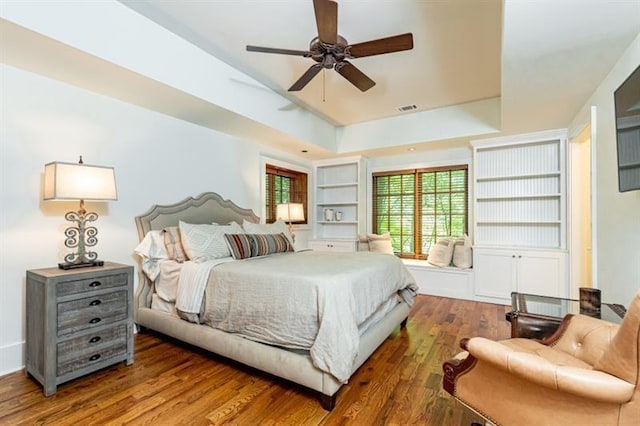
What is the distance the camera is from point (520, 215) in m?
4.29

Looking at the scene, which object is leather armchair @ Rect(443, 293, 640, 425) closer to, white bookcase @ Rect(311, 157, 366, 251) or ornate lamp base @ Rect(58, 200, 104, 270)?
ornate lamp base @ Rect(58, 200, 104, 270)

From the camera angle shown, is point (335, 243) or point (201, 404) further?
point (335, 243)

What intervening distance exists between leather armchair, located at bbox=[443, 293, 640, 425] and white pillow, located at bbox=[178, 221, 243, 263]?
2.15m

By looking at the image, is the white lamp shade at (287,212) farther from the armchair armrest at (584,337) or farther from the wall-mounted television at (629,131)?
the wall-mounted television at (629,131)

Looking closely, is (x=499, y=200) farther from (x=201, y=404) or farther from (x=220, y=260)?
(x=201, y=404)

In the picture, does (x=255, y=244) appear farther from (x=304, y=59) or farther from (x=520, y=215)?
(x=520, y=215)

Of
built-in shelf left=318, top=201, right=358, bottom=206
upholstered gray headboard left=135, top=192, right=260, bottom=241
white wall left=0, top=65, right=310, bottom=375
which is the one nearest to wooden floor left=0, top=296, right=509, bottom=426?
white wall left=0, top=65, right=310, bottom=375

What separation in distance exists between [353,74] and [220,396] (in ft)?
8.58

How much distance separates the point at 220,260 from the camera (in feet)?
8.96

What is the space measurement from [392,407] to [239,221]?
2896mm

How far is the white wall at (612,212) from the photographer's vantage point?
1962mm

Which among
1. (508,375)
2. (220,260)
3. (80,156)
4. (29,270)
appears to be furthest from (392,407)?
(80,156)

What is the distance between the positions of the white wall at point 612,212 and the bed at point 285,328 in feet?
5.10

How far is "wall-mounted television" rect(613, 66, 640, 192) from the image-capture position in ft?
5.22
